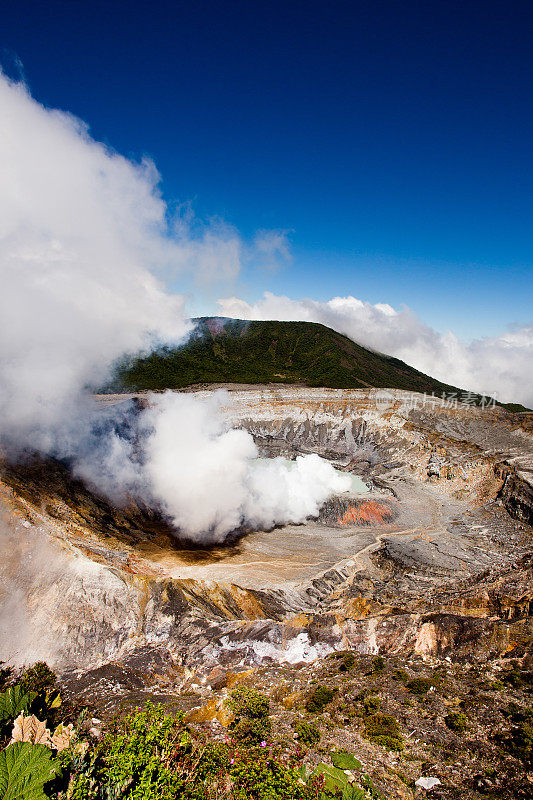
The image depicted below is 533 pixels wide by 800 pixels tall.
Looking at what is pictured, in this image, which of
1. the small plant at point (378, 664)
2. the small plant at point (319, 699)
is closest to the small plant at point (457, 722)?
the small plant at point (319, 699)

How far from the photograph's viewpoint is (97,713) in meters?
19.4

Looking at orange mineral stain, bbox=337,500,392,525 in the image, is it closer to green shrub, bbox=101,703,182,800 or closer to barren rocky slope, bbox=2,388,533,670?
barren rocky slope, bbox=2,388,533,670

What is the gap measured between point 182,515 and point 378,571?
3030cm

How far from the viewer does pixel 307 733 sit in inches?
672

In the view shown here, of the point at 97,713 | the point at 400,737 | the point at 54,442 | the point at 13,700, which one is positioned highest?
the point at 54,442

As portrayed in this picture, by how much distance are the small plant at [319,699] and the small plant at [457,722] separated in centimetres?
622

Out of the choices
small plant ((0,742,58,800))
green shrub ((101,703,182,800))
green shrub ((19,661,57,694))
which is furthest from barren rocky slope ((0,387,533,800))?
small plant ((0,742,58,800))

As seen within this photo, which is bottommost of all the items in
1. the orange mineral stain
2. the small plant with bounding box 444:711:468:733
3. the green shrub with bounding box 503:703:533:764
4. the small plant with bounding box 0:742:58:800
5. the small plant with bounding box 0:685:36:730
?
the orange mineral stain

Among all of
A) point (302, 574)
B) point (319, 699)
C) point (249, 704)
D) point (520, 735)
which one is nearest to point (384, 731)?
point (319, 699)

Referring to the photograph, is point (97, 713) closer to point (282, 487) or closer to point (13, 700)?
point (13, 700)

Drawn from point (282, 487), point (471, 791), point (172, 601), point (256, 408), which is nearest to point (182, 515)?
point (282, 487)

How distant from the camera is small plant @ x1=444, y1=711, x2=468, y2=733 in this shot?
17422mm

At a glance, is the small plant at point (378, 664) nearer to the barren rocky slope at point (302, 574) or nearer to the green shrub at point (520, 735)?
the barren rocky slope at point (302, 574)

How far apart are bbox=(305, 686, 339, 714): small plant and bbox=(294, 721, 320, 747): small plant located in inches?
89.6
